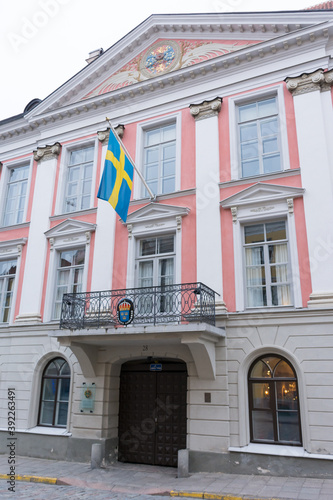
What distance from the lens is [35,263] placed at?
14766 mm

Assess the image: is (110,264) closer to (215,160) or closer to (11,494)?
(215,160)

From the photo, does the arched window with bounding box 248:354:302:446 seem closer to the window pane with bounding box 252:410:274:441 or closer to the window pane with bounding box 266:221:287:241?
the window pane with bounding box 252:410:274:441

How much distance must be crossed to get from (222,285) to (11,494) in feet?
22.6

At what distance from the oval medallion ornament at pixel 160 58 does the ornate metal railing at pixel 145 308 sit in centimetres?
791

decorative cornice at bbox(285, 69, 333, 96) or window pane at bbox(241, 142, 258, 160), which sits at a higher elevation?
decorative cornice at bbox(285, 69, 333, 96)

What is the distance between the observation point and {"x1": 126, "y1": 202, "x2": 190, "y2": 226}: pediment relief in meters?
12.8

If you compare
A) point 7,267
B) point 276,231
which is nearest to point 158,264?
point 276,231

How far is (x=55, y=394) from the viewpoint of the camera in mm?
13281

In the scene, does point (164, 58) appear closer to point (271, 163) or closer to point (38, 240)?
point (271, 163)

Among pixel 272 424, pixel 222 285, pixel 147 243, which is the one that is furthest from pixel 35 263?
pixel 272 424

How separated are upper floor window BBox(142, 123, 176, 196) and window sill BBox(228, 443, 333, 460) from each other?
300 inches

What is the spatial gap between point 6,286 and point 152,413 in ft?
23.6

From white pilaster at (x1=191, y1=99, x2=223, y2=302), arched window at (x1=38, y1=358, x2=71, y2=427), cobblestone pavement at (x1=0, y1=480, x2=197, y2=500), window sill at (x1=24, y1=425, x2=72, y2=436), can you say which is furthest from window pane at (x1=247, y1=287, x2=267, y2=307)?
window sill at (x1=24, y1=425, x2=72, y2=436)

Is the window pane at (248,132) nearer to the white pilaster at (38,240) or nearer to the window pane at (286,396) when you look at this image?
the white pilaster at (38,240)
